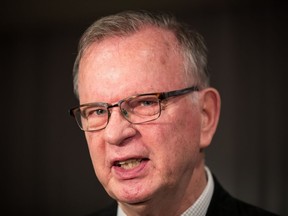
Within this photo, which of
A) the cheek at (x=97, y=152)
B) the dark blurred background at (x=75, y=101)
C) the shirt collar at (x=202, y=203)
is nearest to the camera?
the cheek at (x=97, y=152)

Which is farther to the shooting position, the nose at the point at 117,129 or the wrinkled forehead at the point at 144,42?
the wrinkled forehead at the point at 144,42

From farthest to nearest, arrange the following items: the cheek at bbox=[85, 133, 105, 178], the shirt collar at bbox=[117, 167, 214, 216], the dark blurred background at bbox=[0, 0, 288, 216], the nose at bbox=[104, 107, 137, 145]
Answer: the dark blurred background at bbox=[0, 0, 288, 216]
the shirt collar at bbox=[117, 167, 214, 216]
the cheek at bbox=[85, 133, 105, 178]
the nose at bbox=[104, 107, 137, 145]

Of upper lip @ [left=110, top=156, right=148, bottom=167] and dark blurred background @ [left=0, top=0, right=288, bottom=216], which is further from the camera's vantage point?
dark blurred background @ [left=0, top=0, right=288, bottom=216]

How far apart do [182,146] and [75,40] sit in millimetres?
1473

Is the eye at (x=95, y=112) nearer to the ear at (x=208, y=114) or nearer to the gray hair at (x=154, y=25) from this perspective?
the gray hair at (x=154, y=25)

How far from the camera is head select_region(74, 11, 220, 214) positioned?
4.39 feet

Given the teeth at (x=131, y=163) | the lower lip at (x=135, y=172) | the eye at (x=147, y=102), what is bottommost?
the lower lip at (x=135, y=172)

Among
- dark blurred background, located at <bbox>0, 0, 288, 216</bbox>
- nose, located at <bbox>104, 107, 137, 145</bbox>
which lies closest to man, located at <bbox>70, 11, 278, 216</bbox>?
nose, located at <bbox>104, 107, 137, 145</bbox>

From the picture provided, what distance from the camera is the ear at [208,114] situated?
157cm

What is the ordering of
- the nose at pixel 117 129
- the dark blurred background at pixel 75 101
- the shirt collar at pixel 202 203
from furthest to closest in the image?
the dark blurred background at pixel 75 101 → the shirt collar at pixel 202 203 → the nose at pixel 117 129

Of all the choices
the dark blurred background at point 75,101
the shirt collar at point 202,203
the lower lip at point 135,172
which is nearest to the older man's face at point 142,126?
the lower lip at point 135,172

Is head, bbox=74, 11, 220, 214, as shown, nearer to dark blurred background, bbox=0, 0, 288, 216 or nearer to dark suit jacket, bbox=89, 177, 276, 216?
dark suit jacket, bbox=89, 177, 276, 216

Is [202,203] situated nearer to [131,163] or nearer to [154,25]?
[131,163]

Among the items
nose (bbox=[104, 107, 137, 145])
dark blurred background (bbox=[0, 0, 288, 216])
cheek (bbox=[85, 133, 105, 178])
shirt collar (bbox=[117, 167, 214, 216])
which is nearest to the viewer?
nose (bbox=[104, 107, 137, 145])
